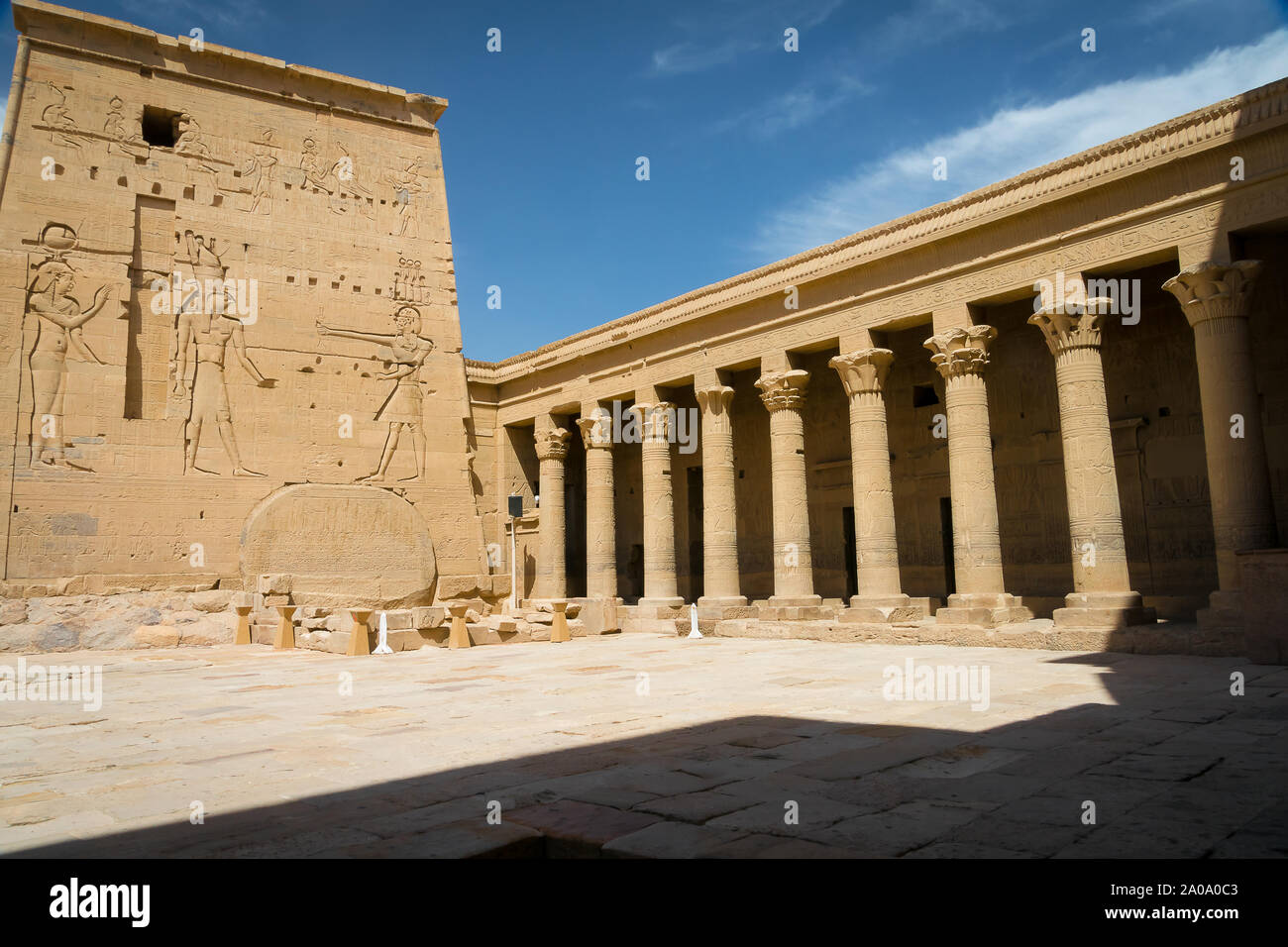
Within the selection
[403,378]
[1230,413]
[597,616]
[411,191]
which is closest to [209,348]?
[403,378]

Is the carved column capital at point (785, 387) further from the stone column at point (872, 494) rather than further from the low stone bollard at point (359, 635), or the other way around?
the low stone bollard at point (359, 635)

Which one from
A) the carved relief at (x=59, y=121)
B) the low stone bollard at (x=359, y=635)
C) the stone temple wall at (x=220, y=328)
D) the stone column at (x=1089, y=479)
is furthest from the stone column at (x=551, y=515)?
the stone column at (x=1089, y=479)

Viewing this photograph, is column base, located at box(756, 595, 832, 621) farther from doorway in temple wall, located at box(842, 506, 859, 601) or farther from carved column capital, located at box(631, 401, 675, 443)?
carved column capital, located at box(631, 401, 675, 443)

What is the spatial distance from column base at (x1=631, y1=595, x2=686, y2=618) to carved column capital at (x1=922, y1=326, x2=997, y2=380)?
7798 mm

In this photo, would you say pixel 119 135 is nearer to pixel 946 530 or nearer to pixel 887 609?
pixel 887 609

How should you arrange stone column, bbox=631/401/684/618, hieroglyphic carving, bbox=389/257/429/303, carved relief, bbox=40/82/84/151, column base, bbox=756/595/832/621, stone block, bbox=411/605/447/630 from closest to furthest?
stone block, bbox=411/605/447/630 < carved relief, bbox=40/82/84/151 < column base, bbox=756/595/832/621 < hieroglyphic carving, bbox=389/257/429/303 < stone column, bbox=631/401/684/618

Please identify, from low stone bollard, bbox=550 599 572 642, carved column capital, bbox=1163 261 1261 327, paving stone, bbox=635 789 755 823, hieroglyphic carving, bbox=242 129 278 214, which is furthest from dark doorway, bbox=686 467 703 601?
paving stone, bbox=635 789 755 823

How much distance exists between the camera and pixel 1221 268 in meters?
12.0

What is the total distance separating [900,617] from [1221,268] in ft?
23.7

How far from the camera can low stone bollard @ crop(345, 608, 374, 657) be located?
13.5 m

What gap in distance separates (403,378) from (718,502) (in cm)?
758

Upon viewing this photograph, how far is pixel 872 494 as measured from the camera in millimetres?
16312
